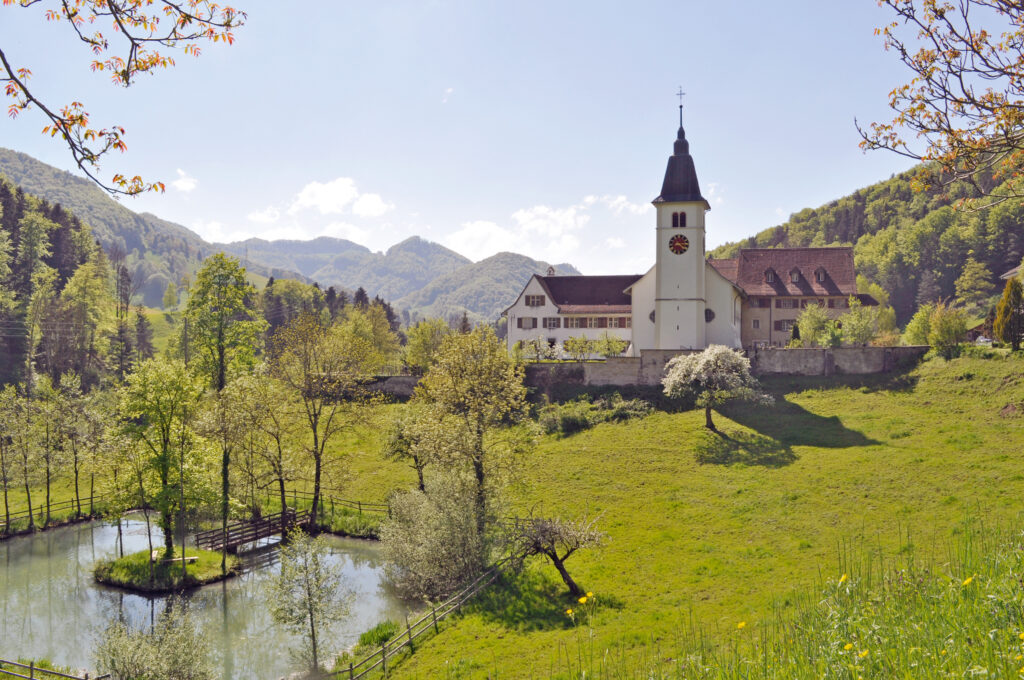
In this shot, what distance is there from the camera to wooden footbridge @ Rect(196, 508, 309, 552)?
3253cm

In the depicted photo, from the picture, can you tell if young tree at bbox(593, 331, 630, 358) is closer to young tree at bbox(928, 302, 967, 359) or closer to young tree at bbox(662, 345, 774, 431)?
young tree at bbox(662, 345, 774, 431)

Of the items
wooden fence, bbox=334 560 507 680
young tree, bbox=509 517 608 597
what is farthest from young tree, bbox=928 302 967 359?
wooden fence, bbox=334 560 507 680

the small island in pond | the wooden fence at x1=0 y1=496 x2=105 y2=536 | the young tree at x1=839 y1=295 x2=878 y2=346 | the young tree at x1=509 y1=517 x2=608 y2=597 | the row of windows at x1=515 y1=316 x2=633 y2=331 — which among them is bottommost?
the small island in pond

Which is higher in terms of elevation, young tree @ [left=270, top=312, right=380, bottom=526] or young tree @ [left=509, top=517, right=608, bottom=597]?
young tree @ [left=270, top=312, right=380, bottom=526]

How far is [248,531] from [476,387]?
14.5 m

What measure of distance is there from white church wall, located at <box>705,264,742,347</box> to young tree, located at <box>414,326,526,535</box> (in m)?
28.8

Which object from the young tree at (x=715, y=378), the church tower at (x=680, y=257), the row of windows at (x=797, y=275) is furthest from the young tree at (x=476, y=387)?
the row of windows at (x=797, y=275)

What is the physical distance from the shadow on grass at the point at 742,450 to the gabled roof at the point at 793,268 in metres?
23.9

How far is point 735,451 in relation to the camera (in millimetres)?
36031

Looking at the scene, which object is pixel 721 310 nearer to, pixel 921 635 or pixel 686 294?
pixel 686 294

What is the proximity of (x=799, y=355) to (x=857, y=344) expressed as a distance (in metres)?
7.06

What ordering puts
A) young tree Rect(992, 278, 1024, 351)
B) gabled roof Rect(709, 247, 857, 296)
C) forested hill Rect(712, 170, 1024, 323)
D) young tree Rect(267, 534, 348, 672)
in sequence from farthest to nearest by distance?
forested hill Rect(712, 170, 1024, 323) < gabled roof Rect(709, 247, 857, 296) < young tree Rect(992, 278, 1024, 351) < young tree Rect(267, 534, 348, 672)

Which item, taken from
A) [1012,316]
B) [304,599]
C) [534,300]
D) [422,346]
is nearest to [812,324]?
[1012,316]

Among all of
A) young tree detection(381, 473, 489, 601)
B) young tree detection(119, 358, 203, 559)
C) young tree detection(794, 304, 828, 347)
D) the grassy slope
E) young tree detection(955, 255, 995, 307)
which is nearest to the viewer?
the grassy slope
